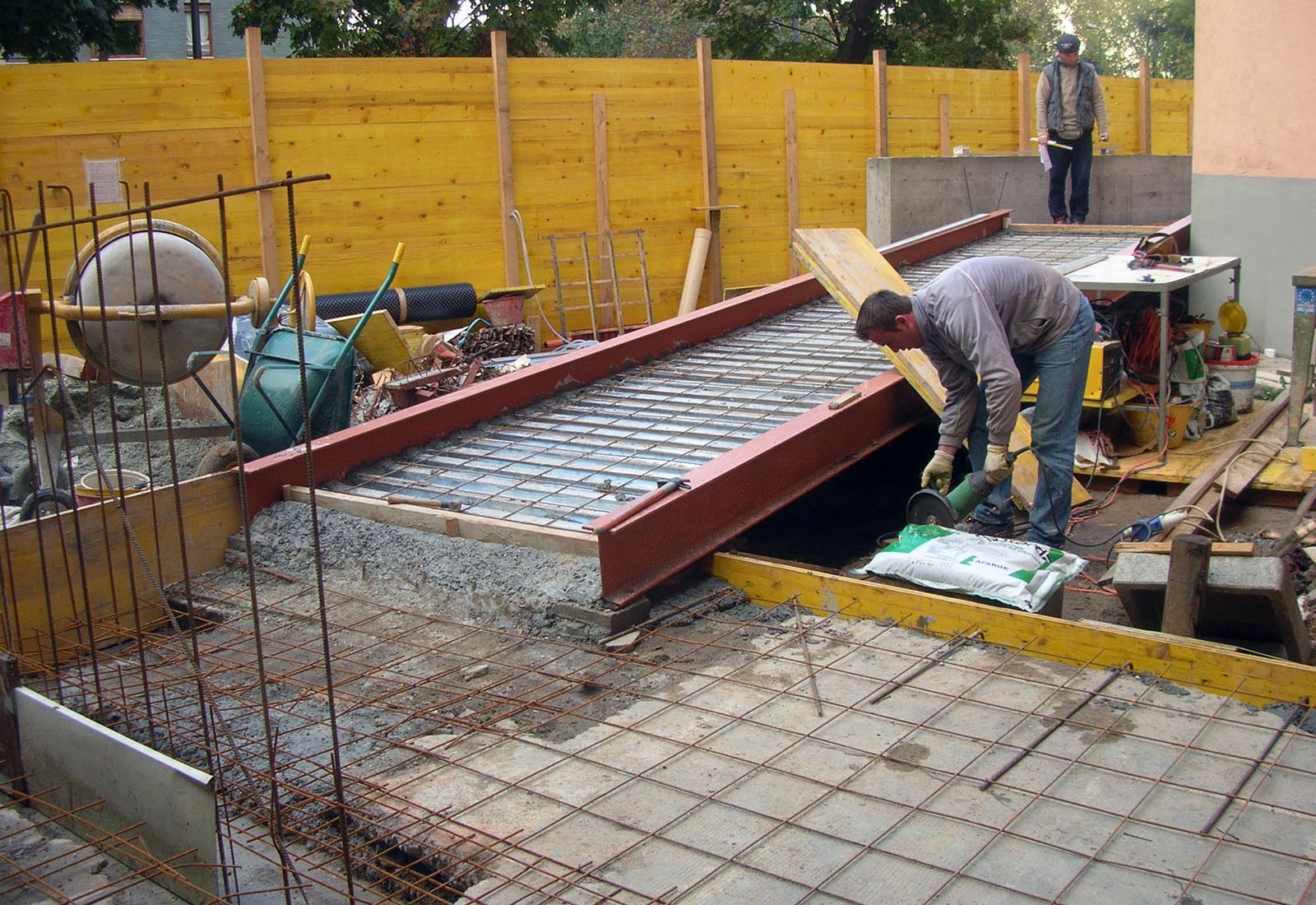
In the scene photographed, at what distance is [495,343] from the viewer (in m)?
9.55

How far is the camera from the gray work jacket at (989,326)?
4789mm

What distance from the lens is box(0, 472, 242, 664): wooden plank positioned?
173 inches

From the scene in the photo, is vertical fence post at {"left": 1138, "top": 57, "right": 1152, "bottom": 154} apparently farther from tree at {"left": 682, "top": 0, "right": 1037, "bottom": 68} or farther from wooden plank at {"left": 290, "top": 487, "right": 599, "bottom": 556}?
wooden plank at {"left": 290, "top": 487, "right": 599, "bottom": 556}

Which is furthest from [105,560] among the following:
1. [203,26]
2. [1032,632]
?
[203,26]

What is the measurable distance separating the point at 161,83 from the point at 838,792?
7890mm

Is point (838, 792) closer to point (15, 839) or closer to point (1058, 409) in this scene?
point (15, 839)

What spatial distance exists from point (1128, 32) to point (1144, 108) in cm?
2902

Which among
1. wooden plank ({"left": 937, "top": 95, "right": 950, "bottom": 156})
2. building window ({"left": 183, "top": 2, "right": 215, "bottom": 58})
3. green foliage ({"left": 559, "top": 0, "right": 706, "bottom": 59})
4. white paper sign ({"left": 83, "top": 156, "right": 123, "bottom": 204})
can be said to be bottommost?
white paper sign ({"left": 83, "top": 156, "right": 123, "bottom": 204})

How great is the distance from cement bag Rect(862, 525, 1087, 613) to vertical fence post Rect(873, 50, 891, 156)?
898 centimetres

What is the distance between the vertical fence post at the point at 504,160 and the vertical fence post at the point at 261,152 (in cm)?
194

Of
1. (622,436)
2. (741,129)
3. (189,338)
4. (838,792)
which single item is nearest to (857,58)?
(741,129)

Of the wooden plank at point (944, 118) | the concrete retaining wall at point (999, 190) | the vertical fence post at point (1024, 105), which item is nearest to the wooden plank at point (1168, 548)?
the concrete retaining wall at point (999, 190)

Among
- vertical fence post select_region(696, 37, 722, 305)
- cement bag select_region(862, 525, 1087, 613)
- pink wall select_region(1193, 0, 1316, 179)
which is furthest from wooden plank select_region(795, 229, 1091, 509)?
vertical fence post select_region(696, 37, 722, 305)

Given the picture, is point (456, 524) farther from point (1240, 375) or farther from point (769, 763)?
point (1240, 375)
